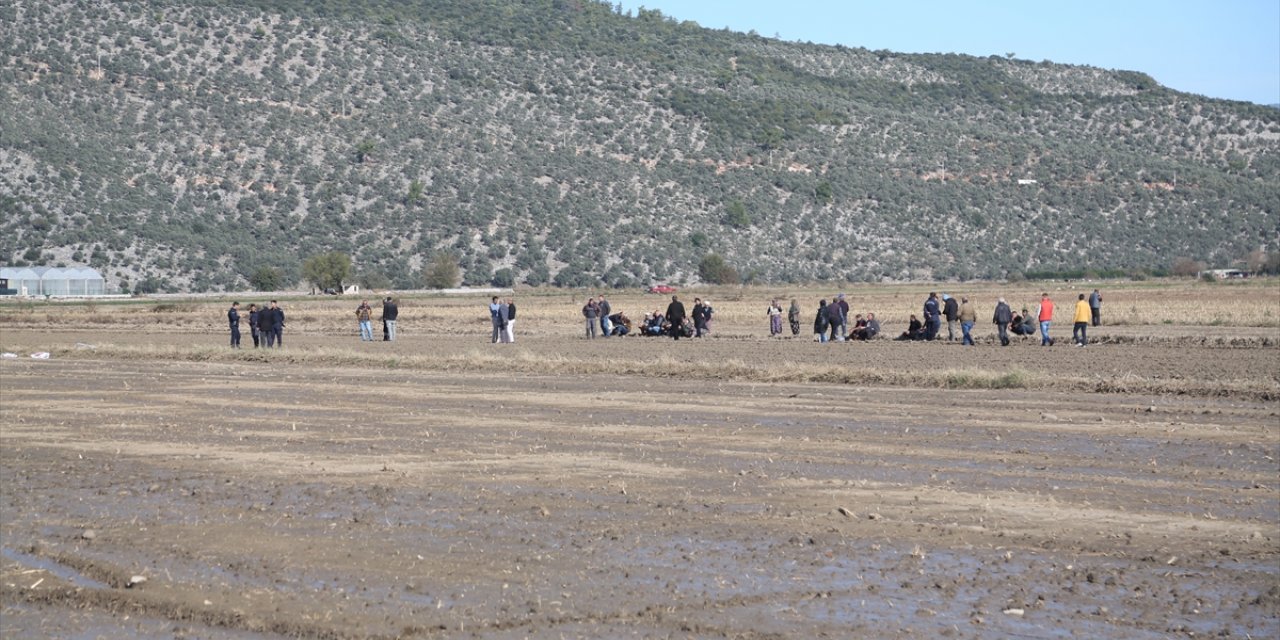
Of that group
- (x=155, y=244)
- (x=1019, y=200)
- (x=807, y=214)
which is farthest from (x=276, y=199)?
(x=1019, y=200)

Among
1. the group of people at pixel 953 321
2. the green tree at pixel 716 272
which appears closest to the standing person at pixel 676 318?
the group of people at pixel 953 321

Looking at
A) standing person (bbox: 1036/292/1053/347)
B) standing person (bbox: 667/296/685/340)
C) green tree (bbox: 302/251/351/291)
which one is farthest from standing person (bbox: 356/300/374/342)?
green tree (bbox: 302/251/351/291)

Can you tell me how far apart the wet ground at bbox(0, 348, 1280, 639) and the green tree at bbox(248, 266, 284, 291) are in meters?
62.2

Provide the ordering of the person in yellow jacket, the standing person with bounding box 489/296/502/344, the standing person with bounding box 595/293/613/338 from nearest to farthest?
the person in yellow jacket → the standing person with bounding box 489/296/502/344 → the standing person with bounding box 595/293/613/338

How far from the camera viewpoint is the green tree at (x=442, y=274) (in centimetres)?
8481

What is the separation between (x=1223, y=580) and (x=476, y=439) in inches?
373

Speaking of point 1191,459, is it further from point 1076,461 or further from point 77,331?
point 77,331

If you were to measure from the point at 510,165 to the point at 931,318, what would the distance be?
6387 centimetres

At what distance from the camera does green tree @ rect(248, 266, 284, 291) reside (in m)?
83.1

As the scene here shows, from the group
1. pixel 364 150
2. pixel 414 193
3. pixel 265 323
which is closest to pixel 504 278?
pixel 414 193

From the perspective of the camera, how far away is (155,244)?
285 feet

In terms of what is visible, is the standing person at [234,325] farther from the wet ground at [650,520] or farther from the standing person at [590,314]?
the wet ground at [650,520]

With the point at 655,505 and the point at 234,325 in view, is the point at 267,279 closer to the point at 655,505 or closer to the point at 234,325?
the point at 234,325

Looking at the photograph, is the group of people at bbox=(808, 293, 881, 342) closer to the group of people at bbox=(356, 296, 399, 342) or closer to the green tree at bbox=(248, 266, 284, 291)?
the group of people at bbox=(356, 296, 399, 342)
